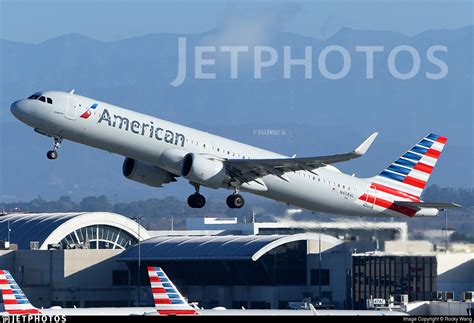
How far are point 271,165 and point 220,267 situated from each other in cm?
3690

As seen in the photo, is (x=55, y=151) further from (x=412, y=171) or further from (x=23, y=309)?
(x=412, y=171)

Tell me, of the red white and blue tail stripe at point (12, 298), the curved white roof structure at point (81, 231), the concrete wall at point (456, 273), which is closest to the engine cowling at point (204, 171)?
the red white and blue tail stripe at point (12, 298)

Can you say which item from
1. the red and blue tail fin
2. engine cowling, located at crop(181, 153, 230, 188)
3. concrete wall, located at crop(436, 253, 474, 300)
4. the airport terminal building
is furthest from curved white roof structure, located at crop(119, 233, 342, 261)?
engine cowling, located at crop(181, 153, 230, 188)

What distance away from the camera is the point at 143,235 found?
113375 millimetres

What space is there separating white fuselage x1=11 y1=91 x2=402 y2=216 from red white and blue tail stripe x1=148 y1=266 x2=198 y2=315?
4944 mm

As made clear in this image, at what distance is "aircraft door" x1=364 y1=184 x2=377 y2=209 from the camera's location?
6844cm

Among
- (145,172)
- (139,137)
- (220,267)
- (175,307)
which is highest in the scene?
(139,137)

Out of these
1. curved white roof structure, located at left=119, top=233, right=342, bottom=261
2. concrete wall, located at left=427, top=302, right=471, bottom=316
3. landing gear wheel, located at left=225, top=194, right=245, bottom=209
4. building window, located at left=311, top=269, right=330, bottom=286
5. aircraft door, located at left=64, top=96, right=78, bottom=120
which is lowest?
concrete wall, located at left=427, top=302, right=471, bottom=316

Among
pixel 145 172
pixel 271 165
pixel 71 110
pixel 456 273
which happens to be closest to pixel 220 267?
pixel 456 273

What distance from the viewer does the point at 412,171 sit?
7200cm

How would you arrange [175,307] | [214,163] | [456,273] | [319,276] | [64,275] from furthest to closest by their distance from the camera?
[64,275], [319,276], [456,273], [214,163], [175,307]

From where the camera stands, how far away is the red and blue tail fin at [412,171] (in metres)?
70.3

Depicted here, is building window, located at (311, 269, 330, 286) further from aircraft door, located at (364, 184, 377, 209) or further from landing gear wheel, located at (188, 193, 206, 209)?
landing gear wheel, located at (188, 193, 206, 209)

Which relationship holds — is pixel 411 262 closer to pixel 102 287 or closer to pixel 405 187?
pixel 405 187
